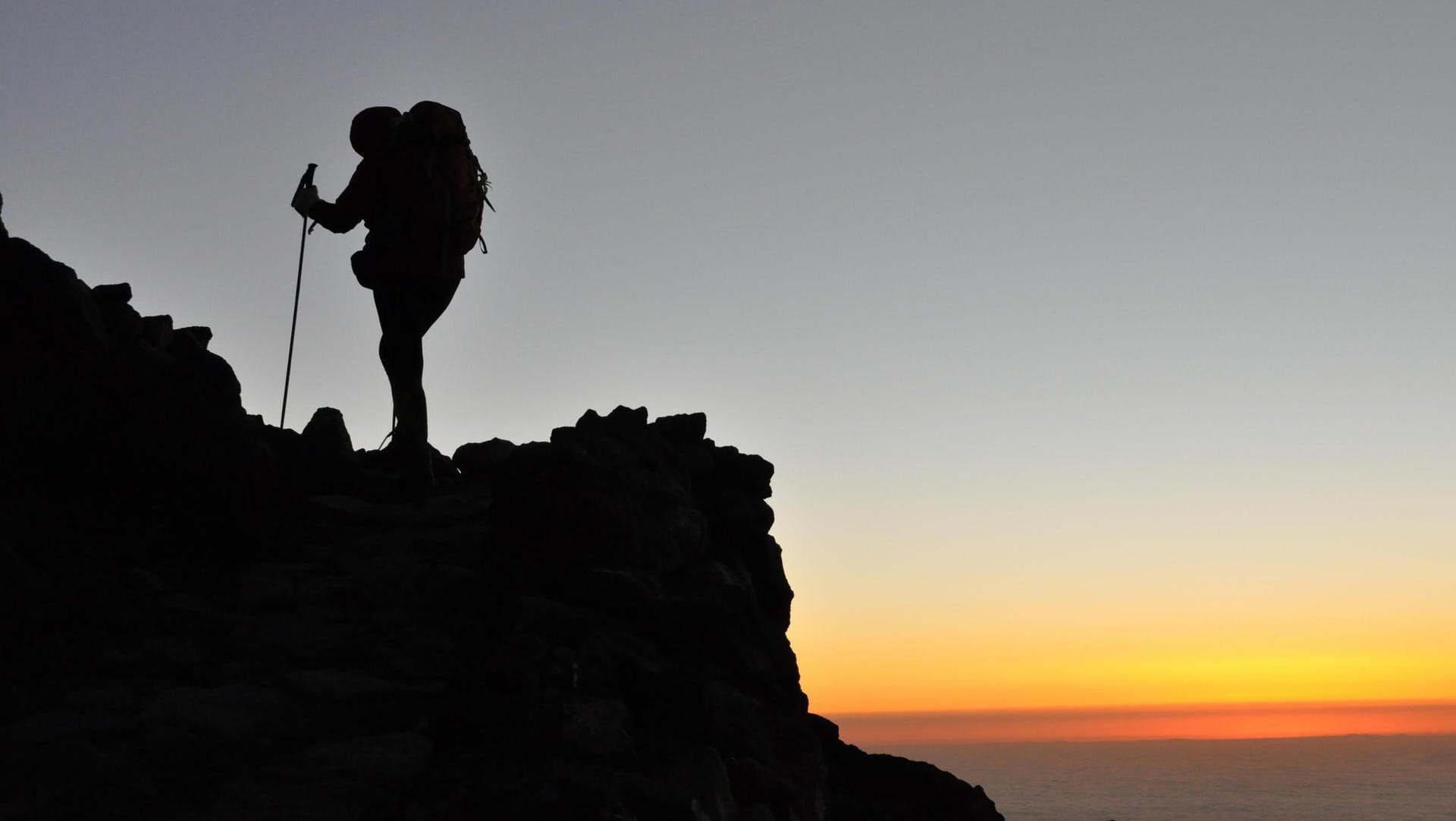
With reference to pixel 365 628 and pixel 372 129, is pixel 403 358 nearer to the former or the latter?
pixel 372 129

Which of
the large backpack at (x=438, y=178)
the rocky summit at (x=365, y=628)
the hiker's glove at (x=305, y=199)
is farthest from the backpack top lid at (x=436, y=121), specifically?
the rocky summit at (x=365, y=628)

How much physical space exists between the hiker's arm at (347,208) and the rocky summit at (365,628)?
1861 mm

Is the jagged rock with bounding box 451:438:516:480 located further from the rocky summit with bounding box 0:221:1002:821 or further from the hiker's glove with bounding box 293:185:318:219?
the hiker's glove with bounding box 293:185:318:219

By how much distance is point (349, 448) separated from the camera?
13.8 meters

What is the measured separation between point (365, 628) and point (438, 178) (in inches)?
174

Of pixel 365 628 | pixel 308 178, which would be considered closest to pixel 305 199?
pixel 308 178

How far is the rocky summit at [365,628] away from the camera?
5984 millimetres

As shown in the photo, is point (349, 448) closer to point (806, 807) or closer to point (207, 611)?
point (207, 611)

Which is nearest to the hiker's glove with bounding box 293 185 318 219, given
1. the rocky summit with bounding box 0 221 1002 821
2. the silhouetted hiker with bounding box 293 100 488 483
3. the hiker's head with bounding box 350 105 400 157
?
the silhouetted hiker with bounding box 293 100 488 483

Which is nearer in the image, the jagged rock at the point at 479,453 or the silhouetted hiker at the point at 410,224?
the silhouetted hiker at the point at 410,224

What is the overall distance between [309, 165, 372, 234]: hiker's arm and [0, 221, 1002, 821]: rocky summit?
6.10 feet

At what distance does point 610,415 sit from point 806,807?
330 cm

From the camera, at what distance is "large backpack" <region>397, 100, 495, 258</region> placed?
11.0 meters

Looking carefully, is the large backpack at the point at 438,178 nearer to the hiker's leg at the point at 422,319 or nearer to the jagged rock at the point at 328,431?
the hiker's leg at the point at 422,319
